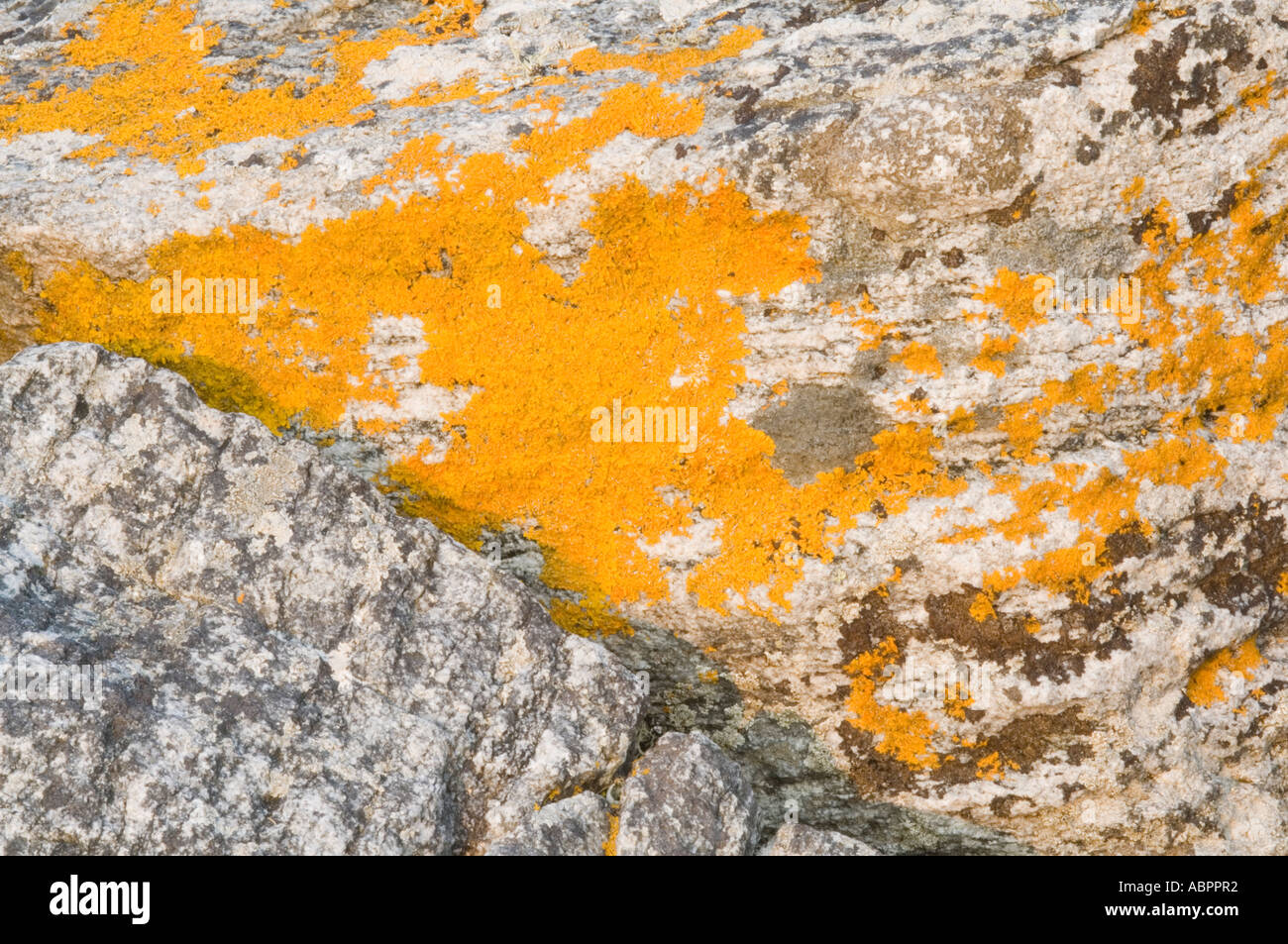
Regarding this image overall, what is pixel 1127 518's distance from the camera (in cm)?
564

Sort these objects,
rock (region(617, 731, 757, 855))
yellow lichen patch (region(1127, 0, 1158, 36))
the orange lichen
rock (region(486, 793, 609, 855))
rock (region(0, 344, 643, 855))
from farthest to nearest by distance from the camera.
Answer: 1. the orange lichen
2. yellow lichen patch (region(1127, 0, 1158, 36))
3. rock (region(617, 731, 757, 855))
4. rock (region(486, 793, 609, 855))
5. rock (region(0, 344, 643, 855))

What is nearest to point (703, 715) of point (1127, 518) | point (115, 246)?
point (1127, 518)

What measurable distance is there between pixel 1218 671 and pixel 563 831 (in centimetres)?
382

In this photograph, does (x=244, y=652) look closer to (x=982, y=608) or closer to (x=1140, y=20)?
(x=982, y=608)

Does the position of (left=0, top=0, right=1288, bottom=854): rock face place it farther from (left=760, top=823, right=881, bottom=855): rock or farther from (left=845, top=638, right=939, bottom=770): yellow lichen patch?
(left=760, top=823, right=881, bottom=855): rock

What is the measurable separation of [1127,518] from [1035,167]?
6.41 feet

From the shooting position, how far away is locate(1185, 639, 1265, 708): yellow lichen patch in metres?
5.79

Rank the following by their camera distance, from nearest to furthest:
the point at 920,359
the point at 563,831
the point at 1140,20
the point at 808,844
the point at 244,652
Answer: the point at 563,831, the point at 244,652, the point at 808,844, the point at 1140,20, the point at 920,359

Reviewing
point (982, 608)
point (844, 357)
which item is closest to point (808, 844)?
point (982, 608)

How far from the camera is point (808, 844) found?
16.4 ft

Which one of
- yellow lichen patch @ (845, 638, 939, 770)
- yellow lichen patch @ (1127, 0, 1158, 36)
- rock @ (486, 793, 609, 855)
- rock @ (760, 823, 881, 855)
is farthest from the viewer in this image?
yellow lichen patch @ (845, 638, 939, 770)

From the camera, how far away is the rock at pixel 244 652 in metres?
4.36

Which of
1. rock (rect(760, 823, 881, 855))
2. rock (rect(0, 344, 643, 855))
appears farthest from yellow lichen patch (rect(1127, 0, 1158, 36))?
rock (rect(760, 823, 881, 855))

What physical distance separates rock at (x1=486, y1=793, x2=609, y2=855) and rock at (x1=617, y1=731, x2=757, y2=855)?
107 millimetres
